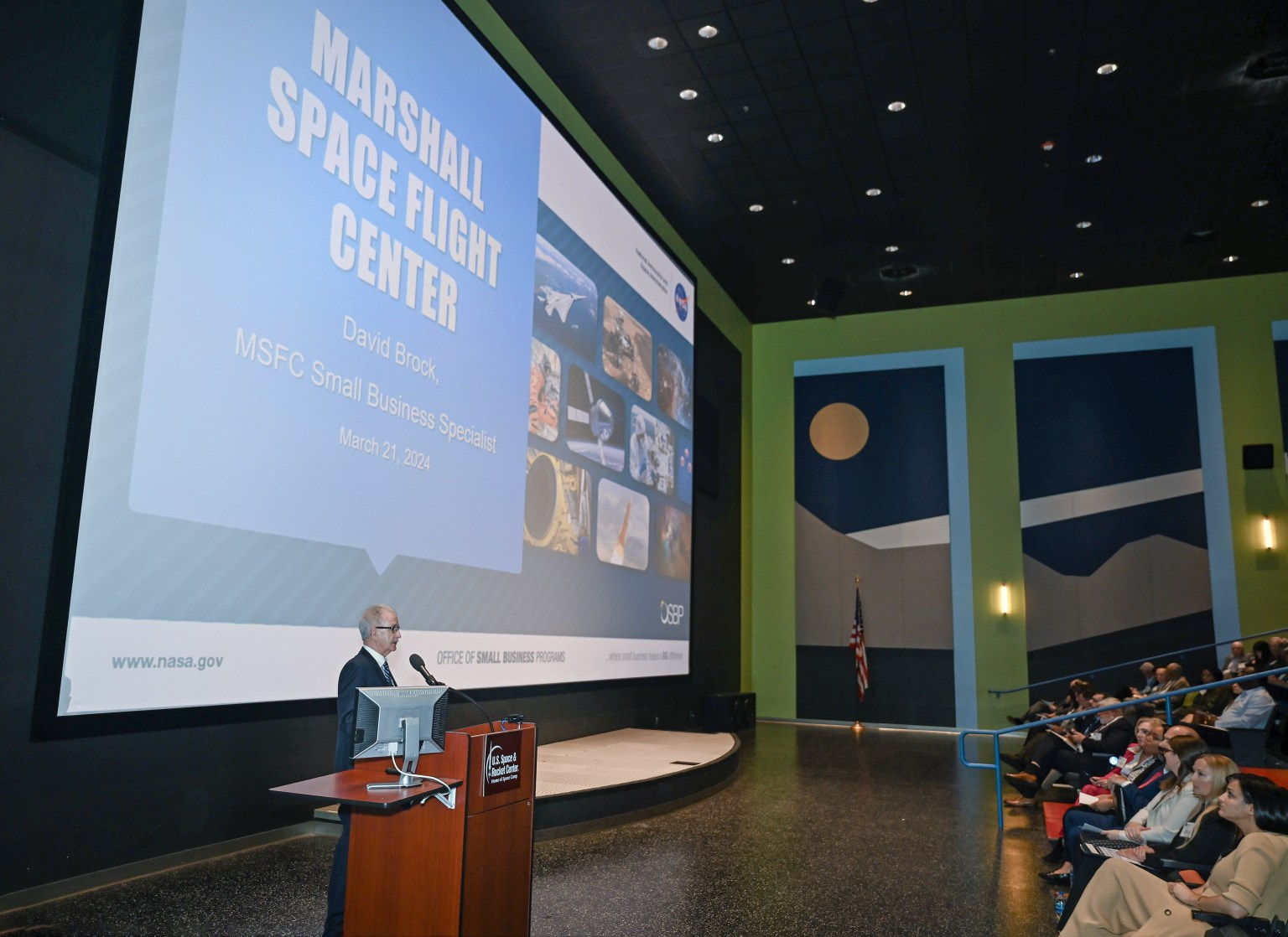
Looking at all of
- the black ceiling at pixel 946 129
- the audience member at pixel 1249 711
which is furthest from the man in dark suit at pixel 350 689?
the audience member at pixel 1249 711

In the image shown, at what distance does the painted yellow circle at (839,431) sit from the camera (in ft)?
42.6

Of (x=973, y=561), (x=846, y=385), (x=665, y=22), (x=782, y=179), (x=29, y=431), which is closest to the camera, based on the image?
(x=29, y=431)

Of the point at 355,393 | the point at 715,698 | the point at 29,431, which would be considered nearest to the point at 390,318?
the point at 355,393

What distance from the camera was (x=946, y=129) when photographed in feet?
28.0

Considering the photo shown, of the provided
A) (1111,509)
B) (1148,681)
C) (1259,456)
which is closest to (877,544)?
(1111,509)

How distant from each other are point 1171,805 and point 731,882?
6.16 ft

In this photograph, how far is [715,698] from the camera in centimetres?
1062

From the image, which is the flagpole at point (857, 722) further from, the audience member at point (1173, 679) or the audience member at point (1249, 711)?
the audience member at point (1249, 711)

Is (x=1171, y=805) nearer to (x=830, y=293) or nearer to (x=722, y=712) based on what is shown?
(x=722, y=712)

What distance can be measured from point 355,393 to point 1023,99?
6.46 metres

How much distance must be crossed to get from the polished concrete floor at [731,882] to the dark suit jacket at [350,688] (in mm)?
876

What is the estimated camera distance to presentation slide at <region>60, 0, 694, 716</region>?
3734 mm

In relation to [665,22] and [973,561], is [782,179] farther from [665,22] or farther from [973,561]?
[973,561]

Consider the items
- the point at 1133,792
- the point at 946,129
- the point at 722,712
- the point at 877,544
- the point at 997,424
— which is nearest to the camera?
the point at 1133,792
